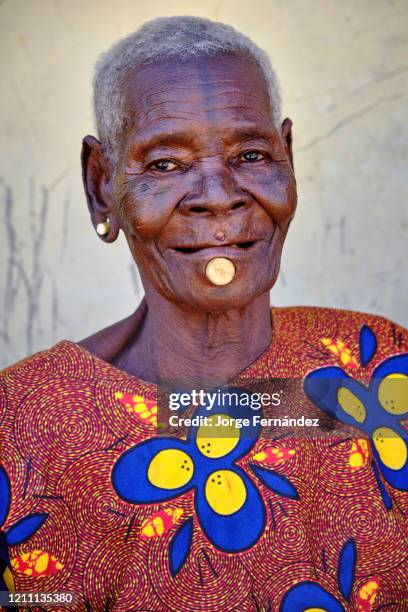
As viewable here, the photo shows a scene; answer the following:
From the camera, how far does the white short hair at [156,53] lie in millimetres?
2271

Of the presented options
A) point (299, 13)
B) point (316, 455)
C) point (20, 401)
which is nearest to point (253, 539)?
point (316, 455)

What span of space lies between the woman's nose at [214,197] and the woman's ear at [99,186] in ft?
1.04

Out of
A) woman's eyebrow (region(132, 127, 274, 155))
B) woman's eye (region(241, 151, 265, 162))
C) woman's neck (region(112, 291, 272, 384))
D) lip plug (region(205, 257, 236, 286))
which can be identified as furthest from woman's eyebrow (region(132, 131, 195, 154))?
woman's neck (region(112, 291, 272, 384))

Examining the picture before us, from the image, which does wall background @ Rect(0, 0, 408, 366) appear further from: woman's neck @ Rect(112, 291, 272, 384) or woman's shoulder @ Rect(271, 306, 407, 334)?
woman's neck @ Rect(112, 291, 272, 384)

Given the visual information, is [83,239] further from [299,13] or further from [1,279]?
[299,13]

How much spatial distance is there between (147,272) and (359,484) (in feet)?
2.48

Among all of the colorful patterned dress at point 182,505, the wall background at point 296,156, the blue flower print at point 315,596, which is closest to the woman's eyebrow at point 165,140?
the colorful patterned dress at point 182,505

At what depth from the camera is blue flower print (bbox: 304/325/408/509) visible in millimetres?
2363

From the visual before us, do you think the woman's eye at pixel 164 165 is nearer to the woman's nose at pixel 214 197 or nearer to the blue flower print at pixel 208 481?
the woman's nose at pixel 214 197

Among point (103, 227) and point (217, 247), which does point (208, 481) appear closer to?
point (217, 247)

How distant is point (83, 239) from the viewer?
3936 millimetres

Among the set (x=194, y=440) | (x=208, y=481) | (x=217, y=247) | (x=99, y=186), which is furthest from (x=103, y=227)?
(x=208, y=481)

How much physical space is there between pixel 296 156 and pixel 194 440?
74.2 inches

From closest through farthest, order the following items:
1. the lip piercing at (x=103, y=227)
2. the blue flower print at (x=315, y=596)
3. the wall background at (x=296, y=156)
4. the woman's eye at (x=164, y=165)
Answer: the blue flower print at (x=315, y=596) < the woman's eye at (x=164, y=165) < the lip piercing at (x=103, y=227) < the wall background at (x=296, y=156)
